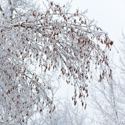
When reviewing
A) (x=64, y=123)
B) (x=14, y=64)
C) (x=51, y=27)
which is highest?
(x=51, y=27)

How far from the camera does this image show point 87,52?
2990 mm

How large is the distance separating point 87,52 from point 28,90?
1.13 meters

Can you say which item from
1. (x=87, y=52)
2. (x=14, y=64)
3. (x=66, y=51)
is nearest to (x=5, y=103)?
(x=14, y=64)

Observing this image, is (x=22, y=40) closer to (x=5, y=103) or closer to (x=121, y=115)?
Result: (x=5, y=103)

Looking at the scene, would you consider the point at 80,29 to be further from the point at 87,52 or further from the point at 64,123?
the point at 64,123

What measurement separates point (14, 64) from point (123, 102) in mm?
7107

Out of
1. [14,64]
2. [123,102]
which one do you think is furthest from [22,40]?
[123,102]

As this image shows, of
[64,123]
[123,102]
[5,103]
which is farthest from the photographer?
[64,123]

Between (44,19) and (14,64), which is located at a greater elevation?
(44,19)

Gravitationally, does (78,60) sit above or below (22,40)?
below

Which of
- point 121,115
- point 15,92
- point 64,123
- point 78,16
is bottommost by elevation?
point 64,123

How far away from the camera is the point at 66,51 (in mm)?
3082

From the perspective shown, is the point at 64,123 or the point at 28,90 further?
the point at 64,123

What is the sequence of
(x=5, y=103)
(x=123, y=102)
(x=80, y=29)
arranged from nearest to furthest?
(x=80, y=29) < (x=5, y=103) < (x=123, y=102)
